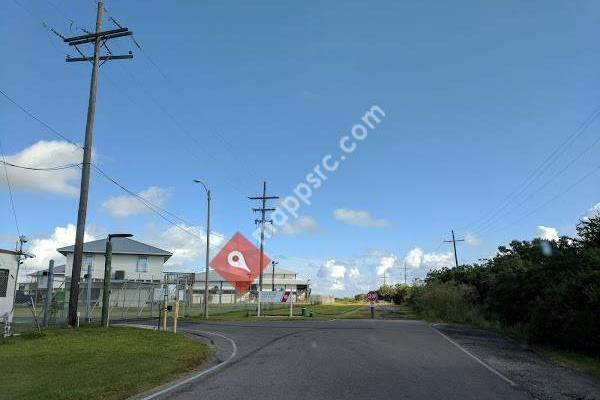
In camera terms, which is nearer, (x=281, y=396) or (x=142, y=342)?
(x=281, y=396)

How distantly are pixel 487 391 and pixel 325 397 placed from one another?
308cm

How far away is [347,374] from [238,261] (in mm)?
64471

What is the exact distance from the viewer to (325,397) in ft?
30.3

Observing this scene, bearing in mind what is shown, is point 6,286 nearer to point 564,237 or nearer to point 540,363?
point 540,363

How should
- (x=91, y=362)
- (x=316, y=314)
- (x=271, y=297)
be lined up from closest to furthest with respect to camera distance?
(x=91, y=362) → (x=316, y=314) → (x=271, y=297)

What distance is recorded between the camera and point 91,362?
13789mm

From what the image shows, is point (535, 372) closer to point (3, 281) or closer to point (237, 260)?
point (3, 281)

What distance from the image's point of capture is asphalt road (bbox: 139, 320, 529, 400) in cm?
967

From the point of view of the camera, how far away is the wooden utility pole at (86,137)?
22.3 metres

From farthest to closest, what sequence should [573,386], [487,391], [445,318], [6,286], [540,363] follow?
[445,318] → [6,286] → [540,363] → [573,386] → [487,391]

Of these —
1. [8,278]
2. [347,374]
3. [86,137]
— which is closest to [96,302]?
[8,278]

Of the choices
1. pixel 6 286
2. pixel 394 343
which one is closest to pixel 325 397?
pixel 394 343

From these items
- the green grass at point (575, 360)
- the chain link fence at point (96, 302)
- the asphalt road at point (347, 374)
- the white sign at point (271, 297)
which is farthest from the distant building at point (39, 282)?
the green grass at point (575, 360)

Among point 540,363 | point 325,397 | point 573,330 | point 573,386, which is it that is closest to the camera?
point 325,397
